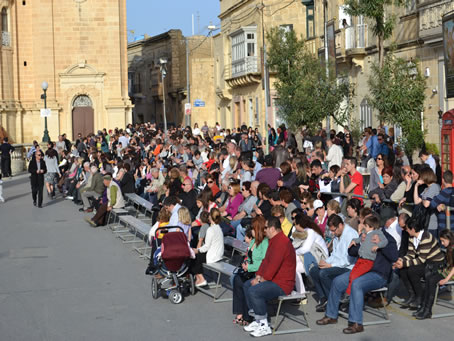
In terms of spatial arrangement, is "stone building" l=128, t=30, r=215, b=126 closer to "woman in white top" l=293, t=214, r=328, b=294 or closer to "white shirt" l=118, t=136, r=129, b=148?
"white shirt" l=118, t=136, r=129, b=148

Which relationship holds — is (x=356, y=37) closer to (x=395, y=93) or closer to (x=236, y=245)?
(x=395, y=93)

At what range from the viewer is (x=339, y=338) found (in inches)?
371

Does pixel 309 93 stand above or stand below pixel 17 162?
above

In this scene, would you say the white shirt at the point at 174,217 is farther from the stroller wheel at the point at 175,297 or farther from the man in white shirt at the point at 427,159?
the man in white shirt at the point at 427,159

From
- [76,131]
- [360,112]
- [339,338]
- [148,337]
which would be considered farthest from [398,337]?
[76,131]

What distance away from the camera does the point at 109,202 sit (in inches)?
763

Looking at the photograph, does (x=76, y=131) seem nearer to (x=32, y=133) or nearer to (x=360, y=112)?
(x=32, y=133)

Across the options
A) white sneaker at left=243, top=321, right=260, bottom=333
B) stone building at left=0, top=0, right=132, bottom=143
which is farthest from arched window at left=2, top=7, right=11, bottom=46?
white sneaker at left=243, top=321, right=260, bottom=333

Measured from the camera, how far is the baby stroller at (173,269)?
11.4 metres

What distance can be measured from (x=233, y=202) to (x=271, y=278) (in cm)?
540

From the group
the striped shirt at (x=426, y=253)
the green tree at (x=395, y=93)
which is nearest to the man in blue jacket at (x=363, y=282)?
the striped shirt at (x=426, y=253)

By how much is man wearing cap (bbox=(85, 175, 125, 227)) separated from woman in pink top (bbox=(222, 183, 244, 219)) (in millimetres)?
4812

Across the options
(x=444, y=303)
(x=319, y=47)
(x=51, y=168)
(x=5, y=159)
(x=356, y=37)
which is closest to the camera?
(x=444, y=303)

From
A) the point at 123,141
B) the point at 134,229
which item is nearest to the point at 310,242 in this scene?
the point at 134,229
